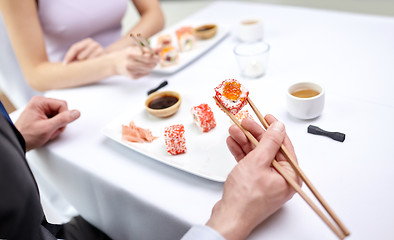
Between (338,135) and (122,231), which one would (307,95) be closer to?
(338,135)

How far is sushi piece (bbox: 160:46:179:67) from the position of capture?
57.9 inches

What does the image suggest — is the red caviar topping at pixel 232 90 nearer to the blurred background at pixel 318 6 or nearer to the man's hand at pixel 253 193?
the man's hand at pixel 253 193

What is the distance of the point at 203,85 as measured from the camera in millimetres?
1310

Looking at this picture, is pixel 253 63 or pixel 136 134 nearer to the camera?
pixel 136 134

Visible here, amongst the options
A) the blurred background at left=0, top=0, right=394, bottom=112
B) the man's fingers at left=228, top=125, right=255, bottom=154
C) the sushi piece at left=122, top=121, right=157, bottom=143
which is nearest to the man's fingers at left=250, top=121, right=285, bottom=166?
the man's fingers at left=228, top=125, right=255, bottom=154

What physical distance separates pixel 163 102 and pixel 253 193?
0.60 meters

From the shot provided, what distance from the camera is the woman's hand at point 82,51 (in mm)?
1546

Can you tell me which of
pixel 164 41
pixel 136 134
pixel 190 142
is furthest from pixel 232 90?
pixel 164 41

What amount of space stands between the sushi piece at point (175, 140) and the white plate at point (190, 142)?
2 cm

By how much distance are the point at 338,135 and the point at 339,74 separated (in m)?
0.38

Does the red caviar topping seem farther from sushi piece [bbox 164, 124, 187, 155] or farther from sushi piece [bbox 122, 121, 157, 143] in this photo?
sushi piece [bbox 122, 121, 157, 143]

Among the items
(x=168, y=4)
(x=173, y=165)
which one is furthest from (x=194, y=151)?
(x=168, y=4)

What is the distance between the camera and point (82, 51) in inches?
62.0

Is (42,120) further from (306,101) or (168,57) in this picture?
(306,101)
